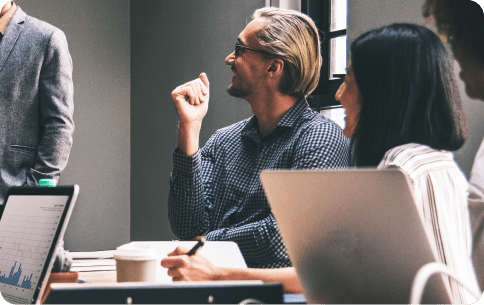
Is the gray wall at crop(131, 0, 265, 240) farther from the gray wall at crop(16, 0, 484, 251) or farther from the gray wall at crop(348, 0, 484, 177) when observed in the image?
the gray wall at crop(348, 0, 484, 177)

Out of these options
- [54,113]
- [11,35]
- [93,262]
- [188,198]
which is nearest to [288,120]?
[188,198]

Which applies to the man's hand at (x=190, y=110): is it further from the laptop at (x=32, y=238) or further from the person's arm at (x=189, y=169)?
the laptop at (x=32, y=238)

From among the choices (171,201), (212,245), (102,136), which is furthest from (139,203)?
(212,245)

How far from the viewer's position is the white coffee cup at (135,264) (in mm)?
836

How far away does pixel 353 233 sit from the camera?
1.96ft

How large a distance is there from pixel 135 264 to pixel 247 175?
75 centimetres

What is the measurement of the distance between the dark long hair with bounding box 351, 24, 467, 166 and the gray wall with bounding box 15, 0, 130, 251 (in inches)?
110

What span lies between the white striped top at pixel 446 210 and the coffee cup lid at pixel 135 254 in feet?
1.48

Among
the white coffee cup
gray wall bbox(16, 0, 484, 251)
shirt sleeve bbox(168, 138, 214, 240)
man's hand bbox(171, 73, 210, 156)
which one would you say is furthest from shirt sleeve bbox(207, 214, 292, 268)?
gray wall bbox(16, 0, 484, 251)

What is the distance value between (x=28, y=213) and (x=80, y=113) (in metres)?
2.64

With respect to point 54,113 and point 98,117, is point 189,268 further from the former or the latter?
point 98,117

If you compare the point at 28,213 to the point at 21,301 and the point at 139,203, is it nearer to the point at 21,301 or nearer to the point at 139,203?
the point at 21,301

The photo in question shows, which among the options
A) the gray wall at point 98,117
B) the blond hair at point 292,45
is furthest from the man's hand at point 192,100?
the gray wall at point 98,117

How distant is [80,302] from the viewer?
0.58 meters
